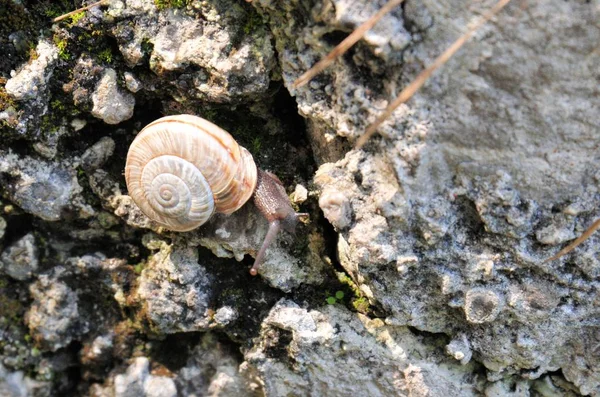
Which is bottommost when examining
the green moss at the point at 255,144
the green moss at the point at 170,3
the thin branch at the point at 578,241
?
the thin branch at the point at 578,241

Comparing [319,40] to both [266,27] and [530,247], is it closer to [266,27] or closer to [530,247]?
[266,27]

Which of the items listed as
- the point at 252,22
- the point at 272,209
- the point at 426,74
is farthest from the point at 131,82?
the point at 426,74

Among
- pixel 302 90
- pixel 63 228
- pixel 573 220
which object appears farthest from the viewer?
pixel 63 228

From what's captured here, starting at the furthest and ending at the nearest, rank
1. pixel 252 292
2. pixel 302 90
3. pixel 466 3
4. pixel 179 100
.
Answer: pixel 252 292, pixel 179 100, pixel 302 90, pixel 466 3

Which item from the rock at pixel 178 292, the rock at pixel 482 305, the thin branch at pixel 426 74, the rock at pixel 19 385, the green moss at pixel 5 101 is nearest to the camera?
the thin branch at pixel 426 74

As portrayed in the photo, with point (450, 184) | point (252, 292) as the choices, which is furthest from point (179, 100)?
point (450, 184)

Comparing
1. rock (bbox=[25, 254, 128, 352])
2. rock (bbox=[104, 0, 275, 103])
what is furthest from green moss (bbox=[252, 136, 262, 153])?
rock (bbox=[25, 254, 128, 352])

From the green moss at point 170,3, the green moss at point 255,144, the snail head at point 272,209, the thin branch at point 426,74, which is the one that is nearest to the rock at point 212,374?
the snail head at point 272,209

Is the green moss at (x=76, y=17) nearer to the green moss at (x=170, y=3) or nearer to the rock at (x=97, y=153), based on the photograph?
the green moss at (x=170, y=3)
